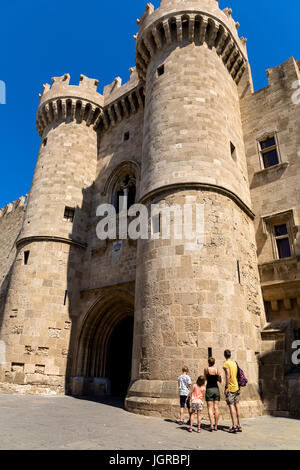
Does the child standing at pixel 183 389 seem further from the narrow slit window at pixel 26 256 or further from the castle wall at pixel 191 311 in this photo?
the narrow slit window at pixel 26 256

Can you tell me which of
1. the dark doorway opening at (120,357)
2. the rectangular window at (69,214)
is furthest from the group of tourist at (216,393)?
the rectangular window at (69,214)

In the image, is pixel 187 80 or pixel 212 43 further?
pixel 212 43

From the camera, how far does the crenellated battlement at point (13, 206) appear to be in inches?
964

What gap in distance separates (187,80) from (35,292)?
381 inches

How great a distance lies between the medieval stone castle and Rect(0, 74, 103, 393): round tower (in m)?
0.06

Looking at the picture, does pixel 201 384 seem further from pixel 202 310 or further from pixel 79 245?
pixel 79 245

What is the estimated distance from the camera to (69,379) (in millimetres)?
12281

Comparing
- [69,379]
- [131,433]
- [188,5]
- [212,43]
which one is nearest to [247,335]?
[131,433]

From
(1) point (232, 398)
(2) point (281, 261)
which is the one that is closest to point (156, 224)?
(2) point (281, 261)

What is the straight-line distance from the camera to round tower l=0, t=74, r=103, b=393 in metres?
11.9

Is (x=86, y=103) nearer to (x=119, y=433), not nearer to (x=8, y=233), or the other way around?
(x=8, y=233)

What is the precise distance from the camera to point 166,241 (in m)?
9.03

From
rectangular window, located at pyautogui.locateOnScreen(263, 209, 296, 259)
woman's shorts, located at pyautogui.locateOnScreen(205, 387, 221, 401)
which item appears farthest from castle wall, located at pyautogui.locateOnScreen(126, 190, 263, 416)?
rectangular window, located at pyautogui.locateOnScreen(263, 209, 296, 259)

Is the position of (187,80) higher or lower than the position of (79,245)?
higher
